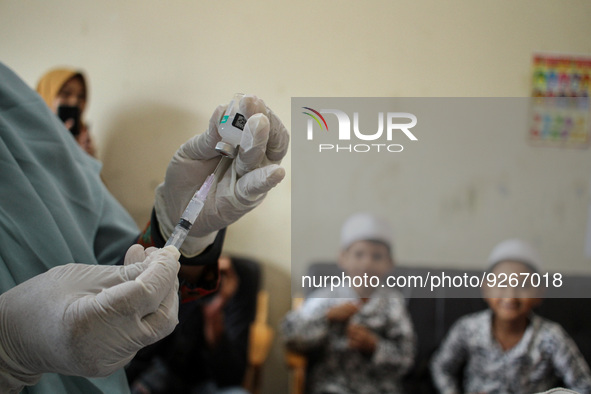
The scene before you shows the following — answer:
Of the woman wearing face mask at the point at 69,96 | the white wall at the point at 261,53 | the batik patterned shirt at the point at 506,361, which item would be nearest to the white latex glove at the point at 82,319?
the white wall at the point at 261,53

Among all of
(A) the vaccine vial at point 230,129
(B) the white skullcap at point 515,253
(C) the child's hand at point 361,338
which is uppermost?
(A) the vaccine vial at point 230,129

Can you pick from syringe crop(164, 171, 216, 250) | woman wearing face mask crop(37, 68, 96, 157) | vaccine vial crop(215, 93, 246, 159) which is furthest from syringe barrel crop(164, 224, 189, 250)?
woman wearing face mask crop(37, 68, 96, 157)

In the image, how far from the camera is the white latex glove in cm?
46

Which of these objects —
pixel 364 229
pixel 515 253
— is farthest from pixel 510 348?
pixel 364 229

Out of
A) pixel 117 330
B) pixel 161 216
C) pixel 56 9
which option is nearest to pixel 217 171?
pixel 161 216

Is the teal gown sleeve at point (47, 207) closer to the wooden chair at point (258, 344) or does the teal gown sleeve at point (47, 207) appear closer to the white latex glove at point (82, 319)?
the white latex glove at point (82, 319)

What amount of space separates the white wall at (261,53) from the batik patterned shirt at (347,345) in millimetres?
174

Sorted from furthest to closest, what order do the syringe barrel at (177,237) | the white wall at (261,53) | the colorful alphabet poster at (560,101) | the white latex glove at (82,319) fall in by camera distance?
the colorful alphabet poster at (560,101)
the white wall at (261,53)
the syringe barrel at (177,237)
the white latex glove at (82,319)

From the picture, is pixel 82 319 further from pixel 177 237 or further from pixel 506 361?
pixel 506 361

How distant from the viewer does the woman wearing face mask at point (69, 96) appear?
1475 millimetres

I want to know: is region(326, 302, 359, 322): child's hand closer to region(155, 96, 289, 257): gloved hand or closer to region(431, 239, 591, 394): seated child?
region(431, 239, 591, 394): seated child

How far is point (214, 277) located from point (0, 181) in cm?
34

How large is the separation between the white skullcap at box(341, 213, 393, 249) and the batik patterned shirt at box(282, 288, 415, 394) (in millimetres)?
168

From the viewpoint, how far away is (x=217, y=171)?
27.1 inches
